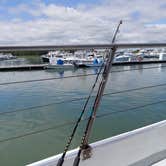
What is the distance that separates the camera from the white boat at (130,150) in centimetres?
146

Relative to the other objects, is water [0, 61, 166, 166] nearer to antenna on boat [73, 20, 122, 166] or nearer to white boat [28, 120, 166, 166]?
white boat [28, 120, 166, 166]

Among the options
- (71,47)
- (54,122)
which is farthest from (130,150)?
(54,122)

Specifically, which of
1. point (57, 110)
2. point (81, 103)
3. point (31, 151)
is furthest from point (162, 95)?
point (31, 151)

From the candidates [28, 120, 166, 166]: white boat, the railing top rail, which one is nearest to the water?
[28, 120, 166, 166]: white boat

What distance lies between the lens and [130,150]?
1651 millimetres

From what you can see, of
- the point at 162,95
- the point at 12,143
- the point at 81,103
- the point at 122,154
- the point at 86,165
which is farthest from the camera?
the point at 162,95

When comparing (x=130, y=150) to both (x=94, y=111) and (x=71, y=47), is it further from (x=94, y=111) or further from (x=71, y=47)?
(x=71, y=47)

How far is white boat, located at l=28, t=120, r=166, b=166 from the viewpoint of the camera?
4.80 feet

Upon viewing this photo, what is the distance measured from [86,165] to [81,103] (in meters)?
7.47

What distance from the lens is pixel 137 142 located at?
1690mm

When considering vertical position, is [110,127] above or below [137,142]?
below

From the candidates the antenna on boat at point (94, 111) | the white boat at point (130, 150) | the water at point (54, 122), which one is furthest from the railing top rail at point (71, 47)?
the water at point (54, 122)

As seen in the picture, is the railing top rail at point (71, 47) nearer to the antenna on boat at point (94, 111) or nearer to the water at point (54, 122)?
the antenna on boat at point (94, 111)

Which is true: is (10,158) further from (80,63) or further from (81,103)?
(80,63)
